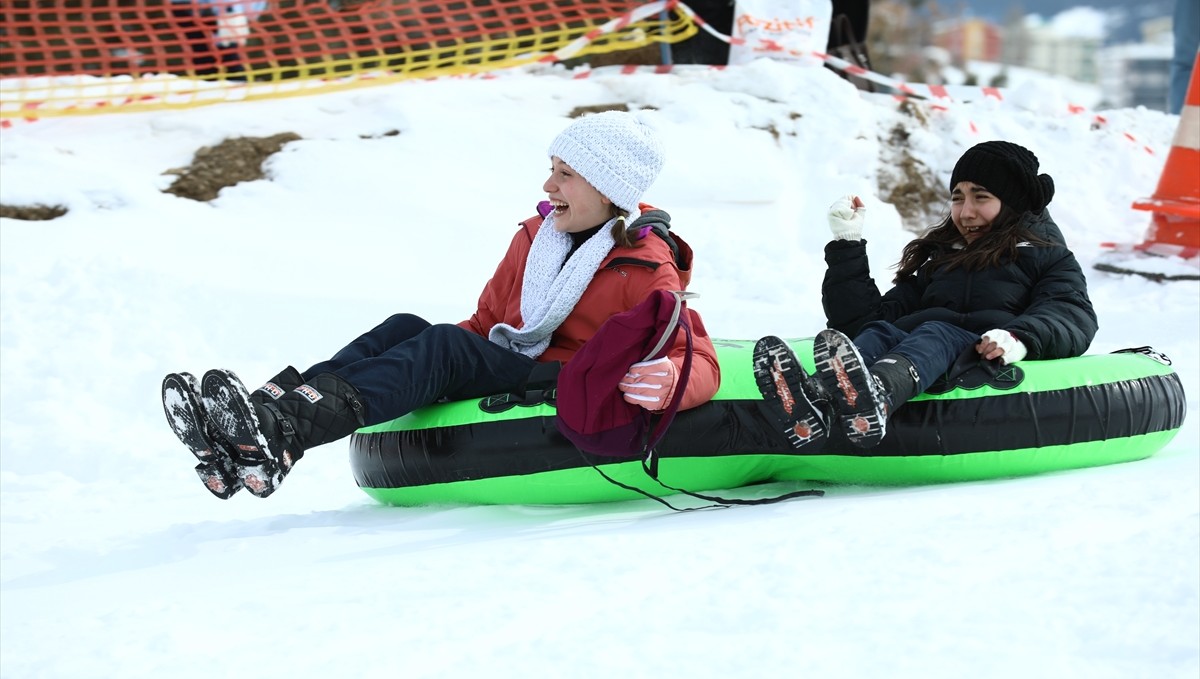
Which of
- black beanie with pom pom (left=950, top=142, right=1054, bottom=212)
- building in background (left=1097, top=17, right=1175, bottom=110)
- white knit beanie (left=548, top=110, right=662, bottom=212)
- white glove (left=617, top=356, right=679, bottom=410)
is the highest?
white knit beanie (left=548, top=110, right=662, bottom=212)

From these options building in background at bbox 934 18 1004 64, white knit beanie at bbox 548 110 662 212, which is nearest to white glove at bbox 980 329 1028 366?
white knit beanie at bbox 548 110 662 212

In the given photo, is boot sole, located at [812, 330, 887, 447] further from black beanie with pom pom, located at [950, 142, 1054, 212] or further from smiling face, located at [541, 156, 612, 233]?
black beanie with pom pom, located at [950, 142, 1054, 212]

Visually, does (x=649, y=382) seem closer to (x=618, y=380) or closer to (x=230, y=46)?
(x=618, y=380)

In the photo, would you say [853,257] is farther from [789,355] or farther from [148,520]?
[148,520]

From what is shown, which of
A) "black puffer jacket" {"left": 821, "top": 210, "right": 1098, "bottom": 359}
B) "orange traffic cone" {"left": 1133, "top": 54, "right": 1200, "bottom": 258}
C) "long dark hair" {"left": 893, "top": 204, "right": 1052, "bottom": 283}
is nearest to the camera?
"black puffer jacket" {"left": 821, "top": 210, "right": 1098, "bottom": 359}

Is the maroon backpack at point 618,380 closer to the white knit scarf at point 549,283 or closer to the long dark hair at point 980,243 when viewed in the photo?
the white knit scarf at point 549,283

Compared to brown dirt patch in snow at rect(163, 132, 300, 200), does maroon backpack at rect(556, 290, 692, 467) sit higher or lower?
higher

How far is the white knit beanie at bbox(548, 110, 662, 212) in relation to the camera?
336cm

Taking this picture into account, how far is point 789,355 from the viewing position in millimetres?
2816

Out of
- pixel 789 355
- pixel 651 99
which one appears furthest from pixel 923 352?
pixel 651 99

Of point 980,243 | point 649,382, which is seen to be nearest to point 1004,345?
point 980,243

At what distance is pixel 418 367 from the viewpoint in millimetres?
3189

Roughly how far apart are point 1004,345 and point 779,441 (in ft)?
2.15

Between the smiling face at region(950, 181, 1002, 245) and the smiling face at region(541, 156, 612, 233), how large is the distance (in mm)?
1090
